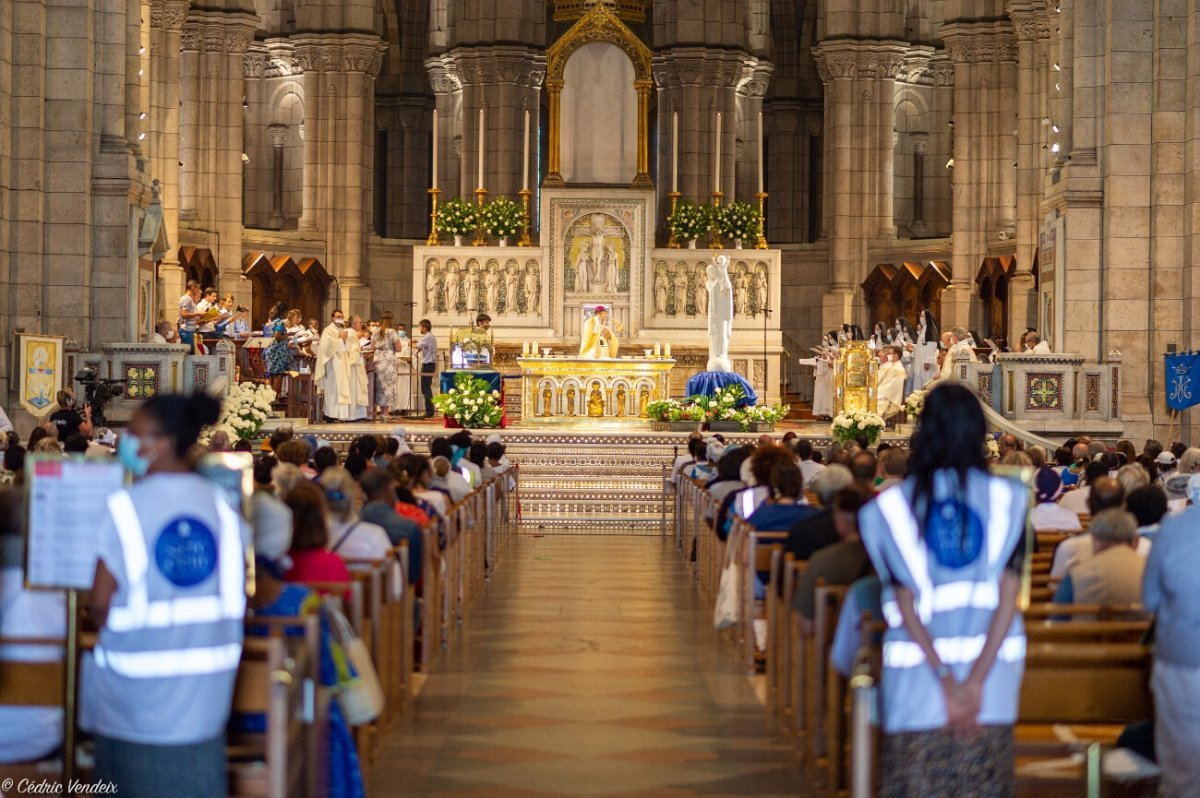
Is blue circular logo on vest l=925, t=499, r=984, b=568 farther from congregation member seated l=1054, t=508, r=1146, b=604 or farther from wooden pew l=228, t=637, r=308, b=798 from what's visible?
congregation member seated l=1054, t=508, r=1146, b=604

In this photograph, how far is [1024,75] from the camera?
31438 millimetres

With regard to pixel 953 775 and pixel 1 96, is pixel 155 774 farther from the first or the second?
pixel 1 96

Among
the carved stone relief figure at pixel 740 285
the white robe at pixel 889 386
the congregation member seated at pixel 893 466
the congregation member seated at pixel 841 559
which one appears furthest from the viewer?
the carved stone relief figure at pixel 740 285

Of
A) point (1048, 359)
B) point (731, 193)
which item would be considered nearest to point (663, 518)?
point (1048, 359)

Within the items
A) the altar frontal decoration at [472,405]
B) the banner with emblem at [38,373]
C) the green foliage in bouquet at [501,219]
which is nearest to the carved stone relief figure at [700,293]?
the green foliage in bouquet at [501,219]

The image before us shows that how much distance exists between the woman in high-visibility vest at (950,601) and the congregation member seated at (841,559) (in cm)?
168

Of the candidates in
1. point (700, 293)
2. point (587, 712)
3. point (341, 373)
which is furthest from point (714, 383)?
point (587, 712)

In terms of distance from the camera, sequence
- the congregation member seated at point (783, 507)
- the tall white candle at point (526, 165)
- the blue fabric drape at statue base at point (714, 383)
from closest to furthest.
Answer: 1. the congregation member seated at point (783, 507)
2. the blue fabric drape at statue base at point (714, 383)
3. the tall white candle at point (526, 165)

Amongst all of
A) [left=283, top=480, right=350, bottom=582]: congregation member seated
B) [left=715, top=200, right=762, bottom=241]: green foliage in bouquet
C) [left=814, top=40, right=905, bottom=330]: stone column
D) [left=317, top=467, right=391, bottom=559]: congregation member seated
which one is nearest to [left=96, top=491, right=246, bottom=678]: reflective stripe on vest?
[left=283, top=480, right=350, bottom=582]: congregation member seated

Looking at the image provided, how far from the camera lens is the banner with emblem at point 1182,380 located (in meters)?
20.4

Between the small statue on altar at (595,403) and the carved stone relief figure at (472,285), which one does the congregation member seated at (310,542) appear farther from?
the carved stone relief figure at (472,285)

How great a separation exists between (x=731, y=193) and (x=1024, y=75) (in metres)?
7.35

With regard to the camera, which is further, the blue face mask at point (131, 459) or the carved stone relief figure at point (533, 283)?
the carved stone relief figure at point (533, 283)

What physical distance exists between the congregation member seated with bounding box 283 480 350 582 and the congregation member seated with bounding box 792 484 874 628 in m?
2.02
